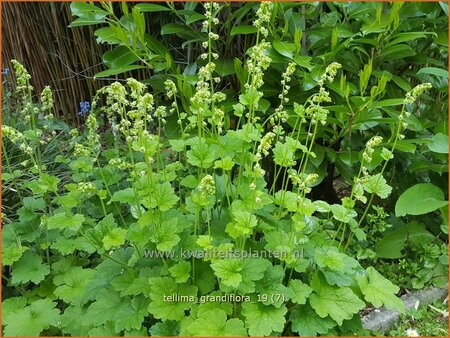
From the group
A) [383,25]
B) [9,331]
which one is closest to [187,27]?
[383,25]

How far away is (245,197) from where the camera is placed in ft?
6.14

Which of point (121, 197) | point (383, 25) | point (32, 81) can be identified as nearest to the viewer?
point (121, 197)

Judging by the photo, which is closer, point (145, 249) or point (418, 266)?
point (145, 249)

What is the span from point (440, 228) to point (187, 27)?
5.72ft

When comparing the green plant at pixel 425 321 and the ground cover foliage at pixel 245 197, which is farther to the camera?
the green plant at pixel 425 321

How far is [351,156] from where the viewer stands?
2402 mm

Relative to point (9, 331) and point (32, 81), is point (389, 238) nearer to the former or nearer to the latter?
point (9, 331)

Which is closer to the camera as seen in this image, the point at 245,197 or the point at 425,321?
the point at 245,197

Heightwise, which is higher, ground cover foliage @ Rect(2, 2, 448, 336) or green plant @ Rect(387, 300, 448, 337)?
ground cover foliage @ Rect(2, 2, 448, 336)

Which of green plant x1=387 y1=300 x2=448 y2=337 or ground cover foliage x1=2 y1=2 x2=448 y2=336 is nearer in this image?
ground cover foliage x1=2 y1=2 x2=448 y2=336

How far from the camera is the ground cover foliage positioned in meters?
1.72

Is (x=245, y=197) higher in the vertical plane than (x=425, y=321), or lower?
higher

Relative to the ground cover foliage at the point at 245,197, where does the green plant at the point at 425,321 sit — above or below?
below

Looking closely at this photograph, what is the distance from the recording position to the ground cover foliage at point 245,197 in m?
1.72
